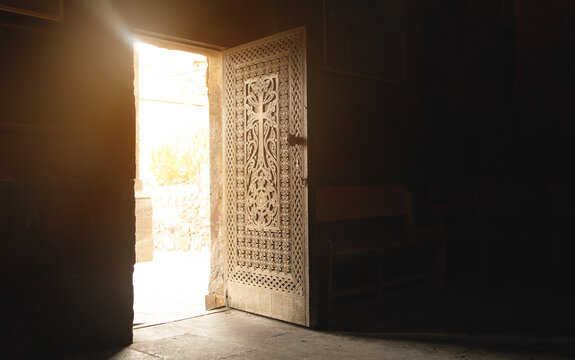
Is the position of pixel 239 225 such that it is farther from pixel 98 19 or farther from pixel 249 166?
pixel 98 19

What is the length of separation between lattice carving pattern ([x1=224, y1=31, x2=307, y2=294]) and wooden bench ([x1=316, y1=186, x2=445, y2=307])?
0.48 meters

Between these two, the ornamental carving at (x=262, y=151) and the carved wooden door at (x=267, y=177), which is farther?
the ornamental carving at (x=262, y=151)

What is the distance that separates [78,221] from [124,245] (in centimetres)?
37

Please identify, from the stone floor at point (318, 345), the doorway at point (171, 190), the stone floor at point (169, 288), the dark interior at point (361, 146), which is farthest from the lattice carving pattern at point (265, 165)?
the stone floor at point (169, 288)

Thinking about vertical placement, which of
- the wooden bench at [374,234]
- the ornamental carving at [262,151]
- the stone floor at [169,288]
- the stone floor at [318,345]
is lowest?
the stone floor at [169,288]

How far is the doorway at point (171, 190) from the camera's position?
5.87 metres

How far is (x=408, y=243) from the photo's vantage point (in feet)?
17.4

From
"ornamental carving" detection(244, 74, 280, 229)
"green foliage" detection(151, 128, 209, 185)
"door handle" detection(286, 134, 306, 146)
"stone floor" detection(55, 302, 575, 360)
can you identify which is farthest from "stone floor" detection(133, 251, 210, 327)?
"green foliage" detection(151, 128, 209, 185)

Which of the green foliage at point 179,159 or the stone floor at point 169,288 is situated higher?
the green foliage at point 179,159

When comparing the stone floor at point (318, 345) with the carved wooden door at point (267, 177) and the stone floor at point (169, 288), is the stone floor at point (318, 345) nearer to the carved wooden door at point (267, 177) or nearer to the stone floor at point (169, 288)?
the carved wooden door at point (267, 177)

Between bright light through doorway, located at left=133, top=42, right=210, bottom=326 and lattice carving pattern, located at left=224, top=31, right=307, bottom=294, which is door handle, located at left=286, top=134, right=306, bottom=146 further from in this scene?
bright light through doorway, located at left=133, top=42, right=210, bottom=326

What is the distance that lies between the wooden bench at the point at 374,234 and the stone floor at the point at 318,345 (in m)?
0.74

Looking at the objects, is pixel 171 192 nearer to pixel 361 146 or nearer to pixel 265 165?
pixel 361 146

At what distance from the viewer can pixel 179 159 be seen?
14453mm
